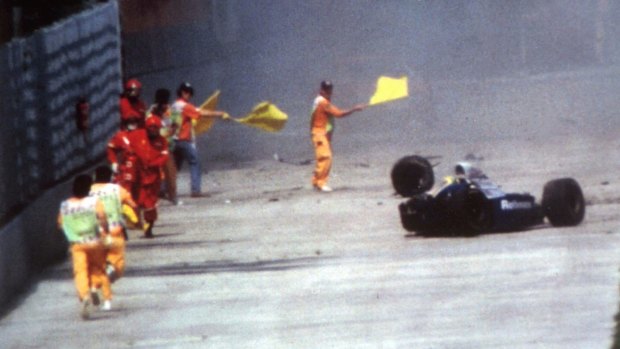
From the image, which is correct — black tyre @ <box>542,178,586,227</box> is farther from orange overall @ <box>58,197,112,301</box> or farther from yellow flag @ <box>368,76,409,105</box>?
orange overall @ <box>58,197,112,301</box>

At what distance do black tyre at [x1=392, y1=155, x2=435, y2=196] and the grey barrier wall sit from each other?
397cm

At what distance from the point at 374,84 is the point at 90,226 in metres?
34.9

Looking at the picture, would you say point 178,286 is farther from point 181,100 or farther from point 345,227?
point 181,100

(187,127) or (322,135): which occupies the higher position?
(187,127)

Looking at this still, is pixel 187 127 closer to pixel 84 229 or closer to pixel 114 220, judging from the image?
pixel 114 220

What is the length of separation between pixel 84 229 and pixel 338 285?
2.27 metres

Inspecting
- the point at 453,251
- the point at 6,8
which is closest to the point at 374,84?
the point at 6,8

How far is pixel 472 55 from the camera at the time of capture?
6894cm

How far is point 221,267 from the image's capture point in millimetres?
20500

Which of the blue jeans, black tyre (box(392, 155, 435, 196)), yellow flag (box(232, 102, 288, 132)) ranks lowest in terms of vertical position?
the blue jeans

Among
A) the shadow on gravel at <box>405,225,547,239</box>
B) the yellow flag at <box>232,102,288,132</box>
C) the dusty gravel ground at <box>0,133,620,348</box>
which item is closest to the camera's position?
the dusty gravel ground at <box>0,133,620,348</box>

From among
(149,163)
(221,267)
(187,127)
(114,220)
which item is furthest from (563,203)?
(187,127)

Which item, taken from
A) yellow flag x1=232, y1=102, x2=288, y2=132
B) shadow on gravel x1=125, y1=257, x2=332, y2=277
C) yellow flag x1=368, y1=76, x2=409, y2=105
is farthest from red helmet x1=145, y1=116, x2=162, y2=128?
yellow flag x1=232, y1=102, x2=288, y2=132

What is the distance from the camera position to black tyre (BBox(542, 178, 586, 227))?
22062mm
